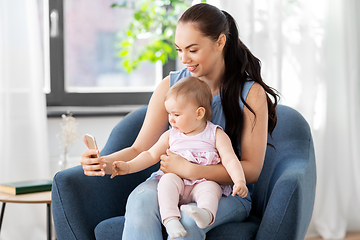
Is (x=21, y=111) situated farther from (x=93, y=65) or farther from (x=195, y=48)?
(x=195, y=48)

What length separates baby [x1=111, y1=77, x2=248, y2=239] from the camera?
4.23 ft

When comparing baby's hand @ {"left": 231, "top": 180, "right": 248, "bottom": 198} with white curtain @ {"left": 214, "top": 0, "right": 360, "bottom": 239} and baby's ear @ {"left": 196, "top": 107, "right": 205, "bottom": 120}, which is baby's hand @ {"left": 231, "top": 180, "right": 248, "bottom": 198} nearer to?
baby's ear @ {"left": 196, "top": 107, "right": 205, "bottom": 120}

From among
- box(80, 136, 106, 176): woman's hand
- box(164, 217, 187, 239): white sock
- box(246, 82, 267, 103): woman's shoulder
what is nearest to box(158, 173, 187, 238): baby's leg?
box(164, 217, 187, 239): white sock

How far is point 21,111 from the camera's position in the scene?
7.60 feet

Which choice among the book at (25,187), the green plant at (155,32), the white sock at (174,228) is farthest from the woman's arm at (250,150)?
the green plant at (155,32)

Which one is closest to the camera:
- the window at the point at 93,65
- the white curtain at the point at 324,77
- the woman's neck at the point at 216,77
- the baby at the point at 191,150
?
the baby at the point at 191,150

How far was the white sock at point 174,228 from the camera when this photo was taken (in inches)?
46.2

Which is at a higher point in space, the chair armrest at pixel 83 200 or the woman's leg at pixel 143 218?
the woman's leg at pixel 143 218

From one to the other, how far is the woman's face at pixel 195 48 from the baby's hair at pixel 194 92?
2.7 inches

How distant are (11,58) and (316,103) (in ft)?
6.23

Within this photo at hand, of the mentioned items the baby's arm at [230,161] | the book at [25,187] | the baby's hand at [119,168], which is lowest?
the book at [25,187]

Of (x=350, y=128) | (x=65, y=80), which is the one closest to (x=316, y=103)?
(x=350, y=128)

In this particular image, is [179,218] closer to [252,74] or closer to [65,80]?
[252,74]

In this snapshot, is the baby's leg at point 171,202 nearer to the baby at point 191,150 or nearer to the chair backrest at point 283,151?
the baby at point 191,150
